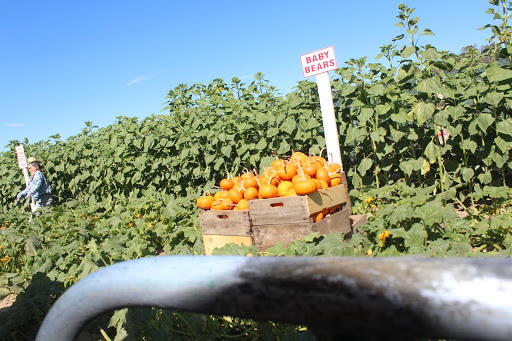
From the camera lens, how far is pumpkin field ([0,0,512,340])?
3.06 m

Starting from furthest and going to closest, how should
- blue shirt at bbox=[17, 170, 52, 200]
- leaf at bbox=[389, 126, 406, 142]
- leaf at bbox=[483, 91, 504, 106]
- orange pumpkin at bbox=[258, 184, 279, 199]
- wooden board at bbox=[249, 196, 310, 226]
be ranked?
blue shirt at bbox=[17, 170, 52, 200] → leaf at bbox=[389, 126, 406, 142] → leaf at bbox=[483, 91, 504, 106] → orange pumpkin at bbox=[258, 184, 279, 199] → wooden board at bbox=[249, 196, 310, 226]

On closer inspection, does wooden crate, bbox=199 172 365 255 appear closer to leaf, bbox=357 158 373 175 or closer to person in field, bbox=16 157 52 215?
leaf, bbox=357 158 373 175

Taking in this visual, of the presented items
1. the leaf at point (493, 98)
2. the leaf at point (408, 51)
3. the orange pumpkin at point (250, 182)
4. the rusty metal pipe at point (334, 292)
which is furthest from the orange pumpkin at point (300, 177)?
the rusty metal pipe at point (334, 292)

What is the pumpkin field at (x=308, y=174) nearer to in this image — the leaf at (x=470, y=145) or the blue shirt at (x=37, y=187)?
the leaf at (x=470, y=145)

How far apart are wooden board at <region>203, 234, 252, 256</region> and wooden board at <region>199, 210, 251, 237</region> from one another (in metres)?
0.05

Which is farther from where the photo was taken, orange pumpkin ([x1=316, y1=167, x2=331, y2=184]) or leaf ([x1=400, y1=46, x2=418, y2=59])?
leaf ([x1=400, y1=46, x2=418, y2=59])

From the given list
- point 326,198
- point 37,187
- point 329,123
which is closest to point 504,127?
point 329,123

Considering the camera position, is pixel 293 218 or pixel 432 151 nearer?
pixel 293 218

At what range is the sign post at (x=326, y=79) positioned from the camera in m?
5.04

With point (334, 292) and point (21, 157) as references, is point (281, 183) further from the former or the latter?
point (21, 157)

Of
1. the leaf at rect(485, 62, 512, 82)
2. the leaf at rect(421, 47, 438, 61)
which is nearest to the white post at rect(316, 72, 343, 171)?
the leaf at rect(421, 47, 438, 61)

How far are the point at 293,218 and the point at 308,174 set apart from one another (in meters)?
0.56

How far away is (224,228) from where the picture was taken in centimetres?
439

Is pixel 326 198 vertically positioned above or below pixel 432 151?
below
